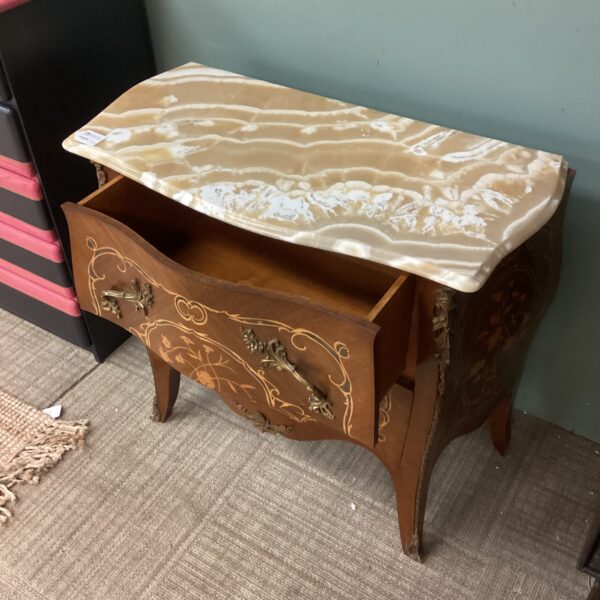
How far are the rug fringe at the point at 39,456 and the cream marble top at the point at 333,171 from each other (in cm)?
65

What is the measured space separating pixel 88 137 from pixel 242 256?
0.28 m

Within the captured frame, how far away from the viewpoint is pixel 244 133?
38.4 inches

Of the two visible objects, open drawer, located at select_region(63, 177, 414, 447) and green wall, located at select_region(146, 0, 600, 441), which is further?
green wall, located at select_region(146, 0, 600, 441)

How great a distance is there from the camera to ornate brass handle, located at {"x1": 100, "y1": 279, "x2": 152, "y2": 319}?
928 mm

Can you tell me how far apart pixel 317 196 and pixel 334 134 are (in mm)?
151

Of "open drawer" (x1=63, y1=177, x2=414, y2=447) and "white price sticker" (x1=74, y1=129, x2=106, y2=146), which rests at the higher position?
"white price sticker" (x1=74, y1=129, x2=106, y2=146)

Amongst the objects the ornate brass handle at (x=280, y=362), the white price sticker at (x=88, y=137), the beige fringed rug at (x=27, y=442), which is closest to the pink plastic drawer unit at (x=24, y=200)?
the white price sticker at (x=88, y=137)

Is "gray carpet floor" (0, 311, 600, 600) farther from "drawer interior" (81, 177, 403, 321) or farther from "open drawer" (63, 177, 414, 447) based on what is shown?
"drawer interior" (81, 177, 403, 321)

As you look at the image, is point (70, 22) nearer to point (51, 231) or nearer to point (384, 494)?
point (51, 231)

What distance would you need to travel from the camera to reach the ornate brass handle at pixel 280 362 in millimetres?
827

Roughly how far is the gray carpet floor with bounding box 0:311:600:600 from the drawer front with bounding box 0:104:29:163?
1.79 feet

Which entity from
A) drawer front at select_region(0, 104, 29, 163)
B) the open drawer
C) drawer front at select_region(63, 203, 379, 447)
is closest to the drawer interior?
the open drawer

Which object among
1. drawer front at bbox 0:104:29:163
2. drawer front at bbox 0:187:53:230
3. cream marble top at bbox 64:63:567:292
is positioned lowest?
drawer front at bbox 0:187:53:230

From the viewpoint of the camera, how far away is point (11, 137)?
1.15 metres
